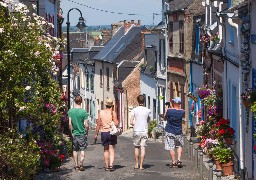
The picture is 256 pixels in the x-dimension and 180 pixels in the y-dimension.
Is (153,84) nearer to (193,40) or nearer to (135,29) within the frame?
(193,40)

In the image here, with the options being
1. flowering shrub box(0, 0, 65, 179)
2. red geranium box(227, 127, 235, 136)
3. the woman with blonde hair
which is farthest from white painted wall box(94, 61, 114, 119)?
flowering shrub box(0, 0, 65, 179)

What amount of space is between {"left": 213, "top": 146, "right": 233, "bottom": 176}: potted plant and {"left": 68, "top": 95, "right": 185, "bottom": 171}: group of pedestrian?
3.00ft

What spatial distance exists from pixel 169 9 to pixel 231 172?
2012 centimetres

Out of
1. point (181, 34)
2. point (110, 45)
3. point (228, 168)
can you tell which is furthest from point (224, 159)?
point (110, 45)

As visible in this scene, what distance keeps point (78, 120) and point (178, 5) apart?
19867 millimetres

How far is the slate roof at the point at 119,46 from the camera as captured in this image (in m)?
51.8

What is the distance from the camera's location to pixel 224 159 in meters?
15.4

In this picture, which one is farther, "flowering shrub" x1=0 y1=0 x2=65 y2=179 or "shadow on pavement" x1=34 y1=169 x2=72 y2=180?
"shadow on pavement" x1=34 y1=169 x2=72 y2=180

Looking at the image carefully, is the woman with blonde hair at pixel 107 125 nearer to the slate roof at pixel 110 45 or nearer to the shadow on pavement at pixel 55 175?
the shadow on pavement at pixel 55 175

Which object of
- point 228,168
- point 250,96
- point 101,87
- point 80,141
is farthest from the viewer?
point 101,87

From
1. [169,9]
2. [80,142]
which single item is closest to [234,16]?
[80,142]

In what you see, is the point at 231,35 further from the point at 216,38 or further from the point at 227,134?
the point at 216,38

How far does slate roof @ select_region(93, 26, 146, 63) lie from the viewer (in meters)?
51.8

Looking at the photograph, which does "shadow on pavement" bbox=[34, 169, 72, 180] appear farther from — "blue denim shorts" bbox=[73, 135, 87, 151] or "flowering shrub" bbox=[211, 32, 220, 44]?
"flowering shrub" bbox=[211, 32, 220, 44]
